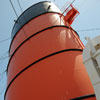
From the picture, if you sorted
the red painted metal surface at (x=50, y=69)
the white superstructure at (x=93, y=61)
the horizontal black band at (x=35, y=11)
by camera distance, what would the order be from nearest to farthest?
the white superstructure at (x=93, y=61) < the red painted metal surface at (x=50, y=69) < the horizontal black band at (x=35, y=11)

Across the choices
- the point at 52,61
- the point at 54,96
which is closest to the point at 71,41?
the point at 52,61

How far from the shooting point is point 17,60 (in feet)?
14.8

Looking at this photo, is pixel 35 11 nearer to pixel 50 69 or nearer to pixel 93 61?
pixel 50 69

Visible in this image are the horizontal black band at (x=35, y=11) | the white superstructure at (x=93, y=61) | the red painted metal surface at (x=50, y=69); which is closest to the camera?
the white superstructure at (x=93, y=61)

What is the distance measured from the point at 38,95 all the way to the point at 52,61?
39.8 inches

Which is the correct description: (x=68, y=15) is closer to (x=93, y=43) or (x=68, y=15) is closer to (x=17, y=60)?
(x=17, y=60)

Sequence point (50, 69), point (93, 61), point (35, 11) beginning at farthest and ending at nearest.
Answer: point (35, 11) → point (50, 69) → point (93, 61)

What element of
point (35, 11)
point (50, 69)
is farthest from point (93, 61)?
point (35, 11)

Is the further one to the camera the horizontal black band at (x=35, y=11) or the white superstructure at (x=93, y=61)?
the horizontal black band at (x=35, y=11)

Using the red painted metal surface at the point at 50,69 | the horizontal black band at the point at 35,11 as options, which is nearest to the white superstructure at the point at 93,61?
the red painted metal surface at the point at 50,69

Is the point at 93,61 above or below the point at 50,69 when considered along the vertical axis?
below

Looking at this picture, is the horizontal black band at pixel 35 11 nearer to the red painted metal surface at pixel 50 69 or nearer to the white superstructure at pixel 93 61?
the red painted metal surface at pixel 50 69

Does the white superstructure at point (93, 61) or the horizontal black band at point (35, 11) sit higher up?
the horizontal black band at point (35, 11)

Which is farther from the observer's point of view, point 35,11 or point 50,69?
point 35,11
